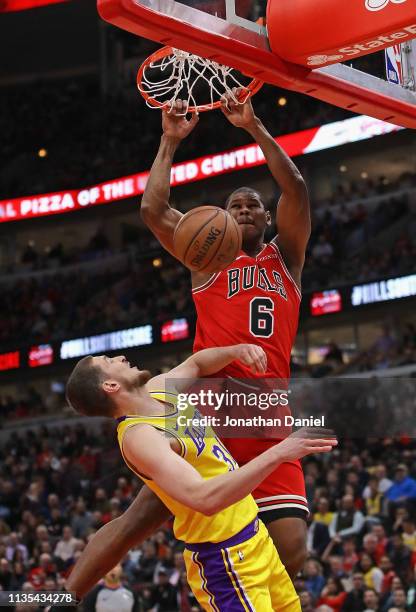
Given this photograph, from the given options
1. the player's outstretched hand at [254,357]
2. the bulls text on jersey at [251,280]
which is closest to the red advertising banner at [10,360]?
the bulls text on jersey at [251,280]

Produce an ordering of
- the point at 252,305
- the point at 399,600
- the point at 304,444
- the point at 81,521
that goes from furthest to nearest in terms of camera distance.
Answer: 1. the point at 81,521
2. the point at 399,600
3. the point at 252,305
4. the point at 304,444

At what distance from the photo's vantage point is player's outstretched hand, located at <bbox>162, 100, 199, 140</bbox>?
577 centimetres

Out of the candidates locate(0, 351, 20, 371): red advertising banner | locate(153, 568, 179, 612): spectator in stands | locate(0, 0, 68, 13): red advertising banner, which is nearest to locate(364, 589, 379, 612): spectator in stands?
locate(153, 568, 179, 612): spectator in stands

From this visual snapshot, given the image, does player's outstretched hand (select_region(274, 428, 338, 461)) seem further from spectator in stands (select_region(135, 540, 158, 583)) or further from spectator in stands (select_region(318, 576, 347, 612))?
spectator in stands (select_region(135, 540, 158, 583))

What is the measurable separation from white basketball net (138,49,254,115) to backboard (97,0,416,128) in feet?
1.70

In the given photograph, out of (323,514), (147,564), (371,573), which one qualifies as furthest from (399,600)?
(147,564)

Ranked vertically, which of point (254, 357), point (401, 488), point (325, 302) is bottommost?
point (401, 488)

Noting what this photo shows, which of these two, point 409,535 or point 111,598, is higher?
point 409,535

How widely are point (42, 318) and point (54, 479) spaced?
29.3 ft

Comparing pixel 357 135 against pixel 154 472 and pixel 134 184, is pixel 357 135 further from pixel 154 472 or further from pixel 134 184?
pixel 154 472

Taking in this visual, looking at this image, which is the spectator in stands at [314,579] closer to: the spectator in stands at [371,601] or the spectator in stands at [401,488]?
the spectator in stands at [371,601]

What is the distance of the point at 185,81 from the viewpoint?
6266 mm

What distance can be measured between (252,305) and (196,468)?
1192 millimetres

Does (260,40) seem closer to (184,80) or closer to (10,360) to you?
(184,80)
